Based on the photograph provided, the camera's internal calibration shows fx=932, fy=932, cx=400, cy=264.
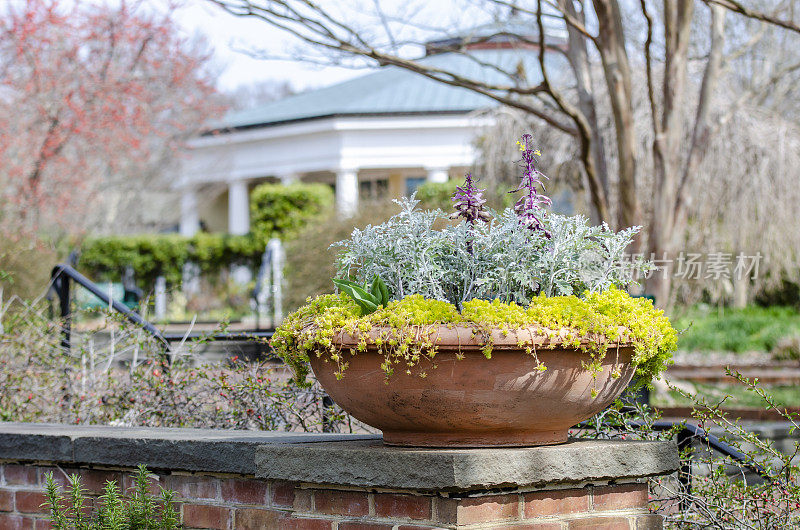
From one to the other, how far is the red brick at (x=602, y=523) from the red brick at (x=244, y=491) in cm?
92

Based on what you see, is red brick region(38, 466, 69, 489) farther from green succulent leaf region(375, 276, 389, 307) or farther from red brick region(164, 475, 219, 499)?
green succulent leaf region(375, 276, 389, 307)

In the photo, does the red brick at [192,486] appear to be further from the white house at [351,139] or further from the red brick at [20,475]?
the white house at [351,139]

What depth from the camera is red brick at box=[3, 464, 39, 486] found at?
11.1 feet

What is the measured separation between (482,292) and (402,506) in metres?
0.63

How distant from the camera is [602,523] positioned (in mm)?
2568

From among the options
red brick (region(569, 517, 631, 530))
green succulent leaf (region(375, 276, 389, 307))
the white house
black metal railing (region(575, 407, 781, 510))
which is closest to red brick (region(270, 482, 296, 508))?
green succulent leaf (region(375, 276, 389, 307))

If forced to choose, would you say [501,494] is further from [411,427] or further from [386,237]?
[386,237]

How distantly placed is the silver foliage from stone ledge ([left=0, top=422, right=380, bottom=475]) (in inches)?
22.2

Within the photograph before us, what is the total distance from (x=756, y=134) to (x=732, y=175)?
2.15 ft

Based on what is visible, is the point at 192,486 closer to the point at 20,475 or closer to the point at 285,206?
the point at 20,475

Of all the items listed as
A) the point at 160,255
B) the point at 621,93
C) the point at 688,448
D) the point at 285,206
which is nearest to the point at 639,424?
the point at 688,448

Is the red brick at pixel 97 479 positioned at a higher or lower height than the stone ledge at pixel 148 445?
lower

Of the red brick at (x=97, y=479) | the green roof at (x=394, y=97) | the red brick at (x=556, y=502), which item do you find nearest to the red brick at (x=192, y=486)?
the red brick at (x=97, y=479)

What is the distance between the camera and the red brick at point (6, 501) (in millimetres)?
3412
